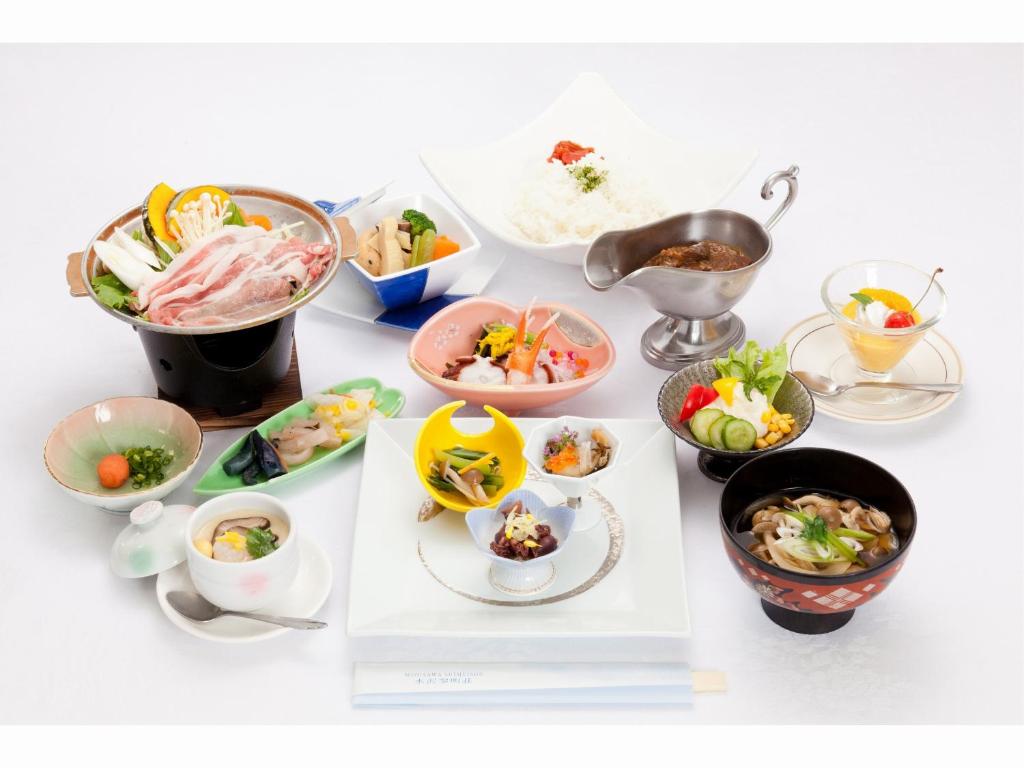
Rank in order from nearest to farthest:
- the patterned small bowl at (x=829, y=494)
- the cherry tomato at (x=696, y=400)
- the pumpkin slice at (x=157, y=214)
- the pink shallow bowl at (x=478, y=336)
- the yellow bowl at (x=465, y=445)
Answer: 1. the patterned small bowl at (x=829, y=494)
2. the yellow bowl at (x=465, y=445)
3. the cherry tomato at (x=696, y=400)
4. the pink shallow bowl at (x=478, y=336)
5. the pumpkin slice at (x=157, y=214)

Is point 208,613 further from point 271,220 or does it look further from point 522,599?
point 271,220

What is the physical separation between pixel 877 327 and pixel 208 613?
1.78 metres

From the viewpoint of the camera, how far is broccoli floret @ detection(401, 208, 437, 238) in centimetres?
340

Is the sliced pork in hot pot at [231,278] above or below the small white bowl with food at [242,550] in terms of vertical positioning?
above

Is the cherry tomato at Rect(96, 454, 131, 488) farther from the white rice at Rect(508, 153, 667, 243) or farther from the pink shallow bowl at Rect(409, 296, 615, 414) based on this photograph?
the white rice at Rect(508, 153, 667, 243)

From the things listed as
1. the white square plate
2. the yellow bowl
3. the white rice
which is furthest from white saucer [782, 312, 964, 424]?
the yellow bowl

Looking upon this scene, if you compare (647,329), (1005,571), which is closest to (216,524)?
(647,329)

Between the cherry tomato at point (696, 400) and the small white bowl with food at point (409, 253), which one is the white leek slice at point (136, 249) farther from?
the cherry tomato at point (696, 400)

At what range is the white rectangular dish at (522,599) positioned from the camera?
2408mm

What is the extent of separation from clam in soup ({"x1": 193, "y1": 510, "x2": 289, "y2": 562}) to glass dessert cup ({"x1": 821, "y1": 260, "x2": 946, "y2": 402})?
1.54 meters


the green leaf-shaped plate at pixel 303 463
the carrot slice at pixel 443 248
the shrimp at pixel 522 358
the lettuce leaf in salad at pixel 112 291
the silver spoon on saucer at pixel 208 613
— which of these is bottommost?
the silver spoon on saucer at pixel 208 613

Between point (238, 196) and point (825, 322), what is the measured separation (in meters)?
1.71

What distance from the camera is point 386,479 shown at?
278 cm

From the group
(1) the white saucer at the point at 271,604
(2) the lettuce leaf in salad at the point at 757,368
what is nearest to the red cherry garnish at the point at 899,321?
(2) the lettuce leaf in salad at the point at 757,368
